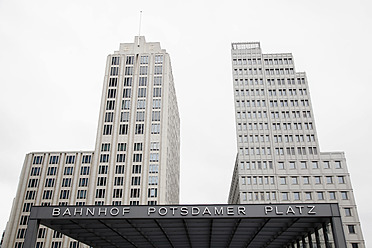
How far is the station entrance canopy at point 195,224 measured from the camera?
61.6 feet

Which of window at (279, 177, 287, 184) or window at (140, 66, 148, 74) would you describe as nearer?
window at (279, 177, 287, 184)

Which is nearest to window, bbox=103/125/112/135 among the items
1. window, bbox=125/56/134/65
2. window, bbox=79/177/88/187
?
window, bbox=79/177/88/187

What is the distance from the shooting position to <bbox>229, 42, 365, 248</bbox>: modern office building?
2549 inches

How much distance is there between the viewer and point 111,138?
80.9 m

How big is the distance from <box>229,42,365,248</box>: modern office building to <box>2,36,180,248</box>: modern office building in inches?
764

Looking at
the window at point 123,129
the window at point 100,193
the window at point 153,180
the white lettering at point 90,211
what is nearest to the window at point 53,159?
the window at point 100,193

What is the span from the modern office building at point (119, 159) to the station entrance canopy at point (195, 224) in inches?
1855

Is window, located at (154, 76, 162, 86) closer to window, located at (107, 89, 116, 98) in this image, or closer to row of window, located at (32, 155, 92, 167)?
window, located at (107, 89, 116, 98)

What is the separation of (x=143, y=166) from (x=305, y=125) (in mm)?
38046

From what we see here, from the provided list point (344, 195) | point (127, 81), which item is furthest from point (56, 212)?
point (127, 81)

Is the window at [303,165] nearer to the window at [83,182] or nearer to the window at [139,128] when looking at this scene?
the window at [139,128]

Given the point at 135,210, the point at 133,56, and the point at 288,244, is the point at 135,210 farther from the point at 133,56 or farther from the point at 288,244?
the point at 133,56

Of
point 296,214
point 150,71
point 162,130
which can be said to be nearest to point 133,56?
point 150,71

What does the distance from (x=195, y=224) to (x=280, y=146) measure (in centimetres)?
5217
